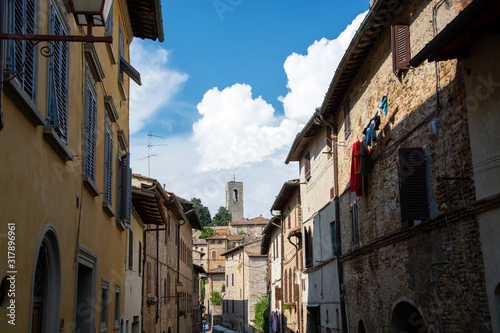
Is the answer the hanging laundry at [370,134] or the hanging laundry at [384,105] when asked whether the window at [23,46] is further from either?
the hanging laundry at [370,134]

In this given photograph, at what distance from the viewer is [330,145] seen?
19.2 m

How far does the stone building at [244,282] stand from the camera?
163ft

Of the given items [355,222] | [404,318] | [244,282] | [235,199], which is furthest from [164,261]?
[235,199]

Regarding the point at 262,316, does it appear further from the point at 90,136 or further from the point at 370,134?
the point at 90,136

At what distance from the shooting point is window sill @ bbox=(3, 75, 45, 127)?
469 centimetres

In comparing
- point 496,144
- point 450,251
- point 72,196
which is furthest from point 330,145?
point 72,196

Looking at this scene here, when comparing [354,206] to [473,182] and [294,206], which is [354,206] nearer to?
[473,182]

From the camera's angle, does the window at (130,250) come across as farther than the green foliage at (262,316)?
No

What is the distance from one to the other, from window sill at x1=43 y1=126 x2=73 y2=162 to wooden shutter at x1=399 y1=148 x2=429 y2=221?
6257 millimetres

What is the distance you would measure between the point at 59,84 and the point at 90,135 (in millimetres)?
2310

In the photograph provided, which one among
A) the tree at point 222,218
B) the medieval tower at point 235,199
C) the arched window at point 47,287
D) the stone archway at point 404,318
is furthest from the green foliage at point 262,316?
the medieval tower at point 235,199

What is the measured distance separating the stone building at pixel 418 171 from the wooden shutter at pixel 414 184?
18mm

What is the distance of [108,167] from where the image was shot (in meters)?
11.0

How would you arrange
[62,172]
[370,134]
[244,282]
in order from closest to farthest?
[62,172], [370,134], [244,282]
